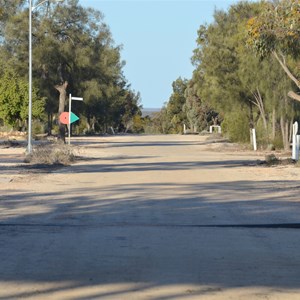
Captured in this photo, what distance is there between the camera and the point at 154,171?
2669cm

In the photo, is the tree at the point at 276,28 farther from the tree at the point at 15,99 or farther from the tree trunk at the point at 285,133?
the tree at the point at 15,99

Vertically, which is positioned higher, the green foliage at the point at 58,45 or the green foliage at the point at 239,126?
Result: the green foliage at the point at 58,45

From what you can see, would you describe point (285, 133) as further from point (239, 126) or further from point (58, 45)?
point (58, 45)

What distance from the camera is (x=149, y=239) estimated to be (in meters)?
11.1

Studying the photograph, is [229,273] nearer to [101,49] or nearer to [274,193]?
[274,193]

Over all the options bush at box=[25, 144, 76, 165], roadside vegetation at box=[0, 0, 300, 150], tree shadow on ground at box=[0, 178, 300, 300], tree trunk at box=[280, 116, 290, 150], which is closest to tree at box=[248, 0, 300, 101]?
tree shadow on ground at box=[0, 178, 300, 300]

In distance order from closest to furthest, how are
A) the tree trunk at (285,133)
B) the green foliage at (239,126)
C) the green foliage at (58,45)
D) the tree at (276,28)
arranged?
the tree at (276,28)
the tree trunk at (285,133)
the green foliage at (58,45)
the green foliage at (239,126)

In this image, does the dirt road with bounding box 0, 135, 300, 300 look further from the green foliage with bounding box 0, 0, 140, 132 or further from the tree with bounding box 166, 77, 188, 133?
the tree with bounding box 166, 77, 188, 133

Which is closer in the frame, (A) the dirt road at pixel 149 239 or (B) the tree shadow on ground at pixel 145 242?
(A) the dirt road at pixel 149 239

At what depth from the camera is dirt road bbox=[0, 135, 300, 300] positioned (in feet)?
25.7

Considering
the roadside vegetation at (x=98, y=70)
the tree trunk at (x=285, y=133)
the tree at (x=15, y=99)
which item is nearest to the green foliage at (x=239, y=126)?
the roadside vegetation at (x=98, y=70)

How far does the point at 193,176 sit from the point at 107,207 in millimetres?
9350

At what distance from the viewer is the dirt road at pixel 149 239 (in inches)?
308

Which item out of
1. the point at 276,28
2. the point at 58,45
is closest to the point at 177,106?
the point at 58,45
